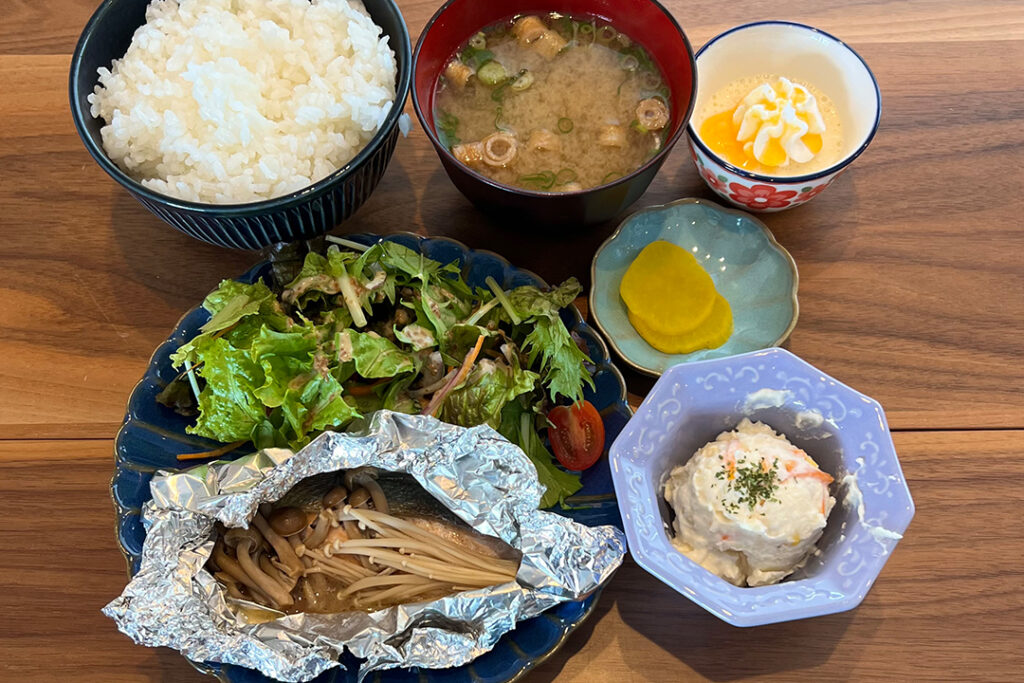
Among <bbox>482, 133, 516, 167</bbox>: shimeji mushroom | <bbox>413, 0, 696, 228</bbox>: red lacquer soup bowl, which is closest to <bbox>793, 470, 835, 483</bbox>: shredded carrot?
<bbox>413, 0, 696, 228</bbox>: red lacquer soup bowl

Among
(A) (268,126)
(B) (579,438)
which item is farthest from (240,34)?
(B) (579,438)

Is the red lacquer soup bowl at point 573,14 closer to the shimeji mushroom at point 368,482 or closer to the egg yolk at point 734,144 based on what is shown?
the egg yolk at point 734,144

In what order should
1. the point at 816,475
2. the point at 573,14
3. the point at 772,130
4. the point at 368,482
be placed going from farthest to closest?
1. the point at 573,14
2. the point at 772,130
3. the point at 368,482
4. the point at 816,475

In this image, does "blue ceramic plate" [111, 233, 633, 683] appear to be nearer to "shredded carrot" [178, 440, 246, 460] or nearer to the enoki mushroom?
"shredded carrot" [178, 440, 246, 460]

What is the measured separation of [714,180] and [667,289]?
10.3 inches

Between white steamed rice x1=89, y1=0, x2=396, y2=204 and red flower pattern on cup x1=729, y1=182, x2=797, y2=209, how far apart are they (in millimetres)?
767

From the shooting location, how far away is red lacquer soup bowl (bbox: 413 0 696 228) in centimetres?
158

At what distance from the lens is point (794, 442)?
1670 mm

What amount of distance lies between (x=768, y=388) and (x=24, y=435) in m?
1.56

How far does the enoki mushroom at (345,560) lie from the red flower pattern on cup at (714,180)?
3.02ft

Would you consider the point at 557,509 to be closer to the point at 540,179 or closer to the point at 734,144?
the point at 540,179

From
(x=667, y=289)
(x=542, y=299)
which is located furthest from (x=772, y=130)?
(x=542, y=299)

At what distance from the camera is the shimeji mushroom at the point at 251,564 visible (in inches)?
62.2

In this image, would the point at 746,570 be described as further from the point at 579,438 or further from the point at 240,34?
the point at 240,34
